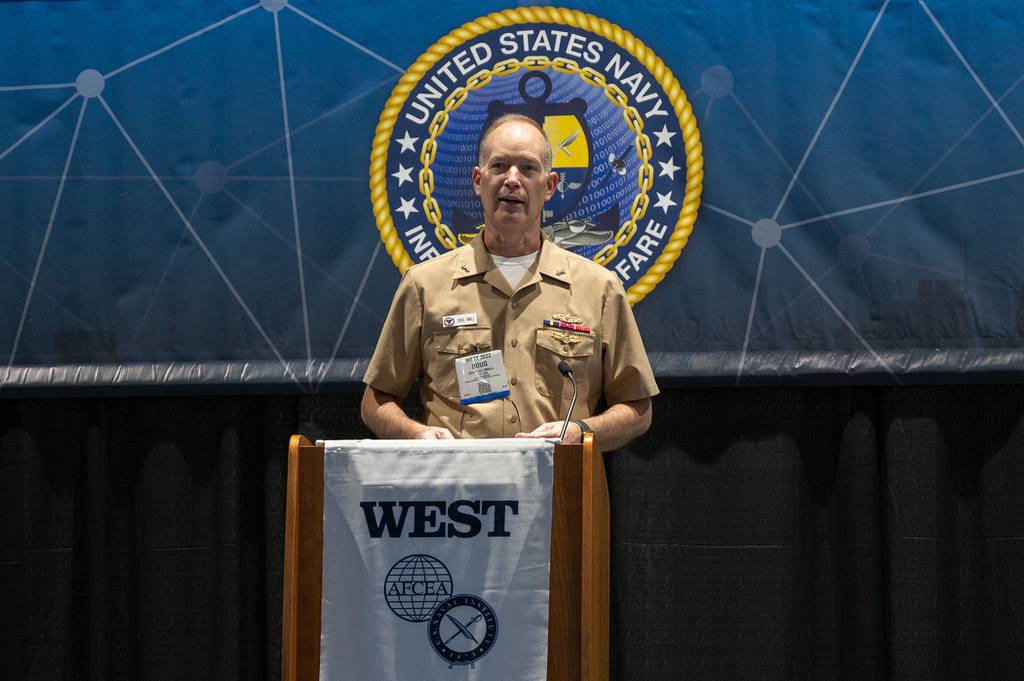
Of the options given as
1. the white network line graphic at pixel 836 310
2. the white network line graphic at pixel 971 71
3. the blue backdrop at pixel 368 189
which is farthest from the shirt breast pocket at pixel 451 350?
the white network line graphic at pixel 971 71

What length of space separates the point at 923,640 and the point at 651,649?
0.76m

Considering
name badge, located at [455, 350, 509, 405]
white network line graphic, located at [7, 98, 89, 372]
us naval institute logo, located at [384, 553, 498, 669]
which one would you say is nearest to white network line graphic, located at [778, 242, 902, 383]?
name badge, located at [455, 350, 509, 405]

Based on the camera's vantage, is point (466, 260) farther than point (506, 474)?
Yes

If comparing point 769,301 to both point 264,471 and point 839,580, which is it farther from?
point 264,471

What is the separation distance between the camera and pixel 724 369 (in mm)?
3084

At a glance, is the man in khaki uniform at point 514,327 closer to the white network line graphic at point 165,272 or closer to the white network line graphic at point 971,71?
the white network line graphic at point 165,272

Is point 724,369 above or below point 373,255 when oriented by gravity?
below

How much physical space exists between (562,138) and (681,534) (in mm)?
1192

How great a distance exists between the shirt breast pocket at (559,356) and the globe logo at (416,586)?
0.63m

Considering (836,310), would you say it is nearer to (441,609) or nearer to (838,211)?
(838,211)

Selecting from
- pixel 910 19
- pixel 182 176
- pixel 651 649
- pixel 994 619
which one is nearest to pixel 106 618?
pixel 182 176

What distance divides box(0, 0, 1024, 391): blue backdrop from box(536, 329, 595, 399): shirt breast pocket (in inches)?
25.2

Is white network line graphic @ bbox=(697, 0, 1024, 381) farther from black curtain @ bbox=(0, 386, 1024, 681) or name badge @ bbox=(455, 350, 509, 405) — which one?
name badge @ bbox=(455, 350, 509, 405)

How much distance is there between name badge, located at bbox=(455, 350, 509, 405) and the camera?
2.33 meters
